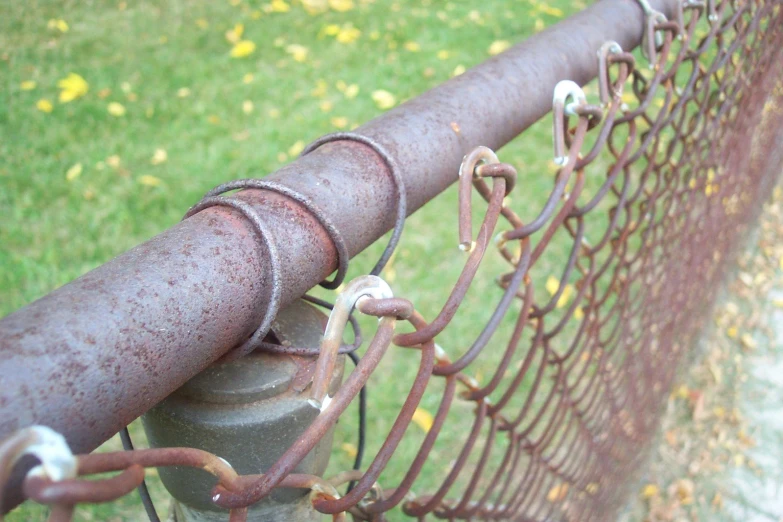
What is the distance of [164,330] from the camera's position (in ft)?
1.80

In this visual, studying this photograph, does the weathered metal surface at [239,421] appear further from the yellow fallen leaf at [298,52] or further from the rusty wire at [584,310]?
the yellow fallen leaf at [298,52]

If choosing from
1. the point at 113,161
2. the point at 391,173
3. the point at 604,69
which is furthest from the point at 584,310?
the point at 113,161

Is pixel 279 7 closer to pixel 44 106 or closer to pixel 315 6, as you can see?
pixel 315 6

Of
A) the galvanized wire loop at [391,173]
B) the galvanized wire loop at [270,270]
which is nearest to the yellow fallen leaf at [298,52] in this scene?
the galvanized wire loop at [391,173]

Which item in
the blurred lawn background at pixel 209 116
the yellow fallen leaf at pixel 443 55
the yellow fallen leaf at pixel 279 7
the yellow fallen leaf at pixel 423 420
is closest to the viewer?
the yellow fallen leaf at pixel 423 420

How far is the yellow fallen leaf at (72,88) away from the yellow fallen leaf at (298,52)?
1.26m

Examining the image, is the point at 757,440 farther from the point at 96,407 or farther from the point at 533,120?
the point at 96,407

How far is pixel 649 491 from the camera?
234 cm

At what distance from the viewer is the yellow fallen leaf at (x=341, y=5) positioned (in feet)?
16.2

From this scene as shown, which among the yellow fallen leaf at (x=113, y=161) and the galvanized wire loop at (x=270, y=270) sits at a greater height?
the galvanized wire loop at (x=270, y=270)

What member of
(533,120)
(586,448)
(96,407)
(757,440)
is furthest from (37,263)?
(757,440)

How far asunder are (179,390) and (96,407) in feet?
0.52

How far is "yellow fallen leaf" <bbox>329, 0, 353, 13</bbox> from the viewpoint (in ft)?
16.2

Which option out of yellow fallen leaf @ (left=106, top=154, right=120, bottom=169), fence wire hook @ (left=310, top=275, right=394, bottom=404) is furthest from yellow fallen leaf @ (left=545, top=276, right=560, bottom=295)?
fence wire hook @ (left=310, top=275, right=394, bottom=404)
